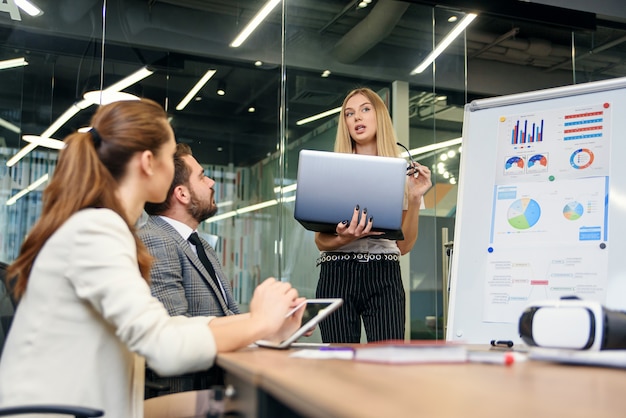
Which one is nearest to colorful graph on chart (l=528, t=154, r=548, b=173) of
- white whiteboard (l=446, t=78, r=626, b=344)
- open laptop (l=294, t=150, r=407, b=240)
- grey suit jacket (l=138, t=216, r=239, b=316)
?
white whiteboard (l=446, t=78, r=626, b=344)

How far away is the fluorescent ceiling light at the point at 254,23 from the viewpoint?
473 cm

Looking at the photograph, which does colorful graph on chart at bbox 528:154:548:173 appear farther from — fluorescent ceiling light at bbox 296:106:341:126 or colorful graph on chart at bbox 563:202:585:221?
fluorescent ceiling light at bbox 296:106:341:126

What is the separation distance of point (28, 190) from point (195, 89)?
132 centimetres

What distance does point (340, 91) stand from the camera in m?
4.90

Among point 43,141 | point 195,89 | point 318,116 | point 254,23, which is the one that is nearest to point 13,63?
point 43,141

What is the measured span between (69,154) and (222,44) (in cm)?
354

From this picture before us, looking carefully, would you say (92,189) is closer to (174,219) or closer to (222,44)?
(174,219)

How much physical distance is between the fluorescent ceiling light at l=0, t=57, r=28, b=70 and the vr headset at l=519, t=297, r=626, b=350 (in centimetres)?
361

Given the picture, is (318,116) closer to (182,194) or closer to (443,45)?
(443,45)

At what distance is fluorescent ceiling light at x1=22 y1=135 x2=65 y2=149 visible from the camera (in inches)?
157

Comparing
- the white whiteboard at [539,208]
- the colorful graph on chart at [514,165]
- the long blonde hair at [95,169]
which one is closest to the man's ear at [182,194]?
the long blonde hair at [95,169]

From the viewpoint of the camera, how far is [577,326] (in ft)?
3.91

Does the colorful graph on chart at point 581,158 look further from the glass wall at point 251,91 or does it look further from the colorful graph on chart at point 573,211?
the glass wall at point 251,91

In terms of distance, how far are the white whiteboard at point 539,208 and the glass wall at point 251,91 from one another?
8.97 ft
